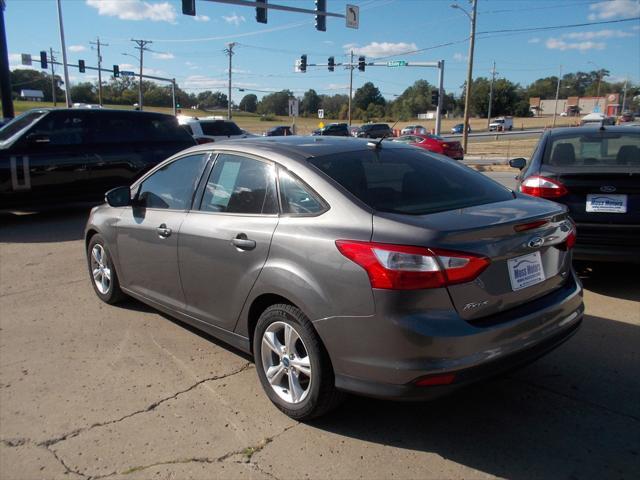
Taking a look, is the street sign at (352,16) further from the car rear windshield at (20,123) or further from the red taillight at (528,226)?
the red taillight at (528,226)

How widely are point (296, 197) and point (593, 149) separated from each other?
4019mm

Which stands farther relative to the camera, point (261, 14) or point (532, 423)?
point (261, 14)

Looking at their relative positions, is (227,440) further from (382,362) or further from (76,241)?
(76,241)

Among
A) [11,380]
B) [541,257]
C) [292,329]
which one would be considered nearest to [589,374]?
[541,257]

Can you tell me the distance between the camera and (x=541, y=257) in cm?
307

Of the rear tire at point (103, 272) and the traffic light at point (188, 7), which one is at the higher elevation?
the traffic light at point (188, 7)

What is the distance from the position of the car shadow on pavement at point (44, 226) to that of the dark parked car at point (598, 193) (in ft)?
21.4

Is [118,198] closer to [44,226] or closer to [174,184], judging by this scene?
[174,184]

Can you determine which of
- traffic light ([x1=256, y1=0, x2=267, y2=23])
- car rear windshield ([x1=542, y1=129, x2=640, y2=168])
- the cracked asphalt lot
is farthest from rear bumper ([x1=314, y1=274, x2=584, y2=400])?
traffic light ([x1=256, y1=0, x2=267, y2=23])

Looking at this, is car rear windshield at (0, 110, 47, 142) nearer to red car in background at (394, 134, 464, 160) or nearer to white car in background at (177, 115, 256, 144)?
white car in background at (177, 115, 256, 144)

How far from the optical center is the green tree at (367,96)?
130875 millimetres

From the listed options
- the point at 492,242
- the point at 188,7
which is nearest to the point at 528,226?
the point at 492,242

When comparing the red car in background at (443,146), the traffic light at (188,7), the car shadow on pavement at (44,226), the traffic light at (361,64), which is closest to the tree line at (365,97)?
the traffic light at (361,64)

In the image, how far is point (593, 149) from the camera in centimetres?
579
